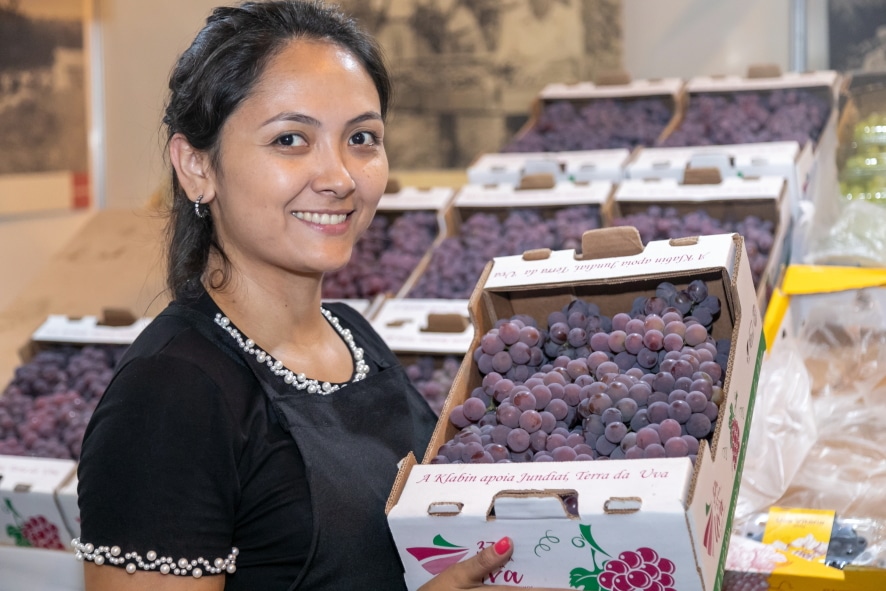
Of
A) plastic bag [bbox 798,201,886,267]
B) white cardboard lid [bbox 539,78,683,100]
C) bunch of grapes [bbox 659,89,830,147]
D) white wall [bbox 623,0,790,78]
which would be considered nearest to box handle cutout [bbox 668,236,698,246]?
plastic bag [bbox 798,201,886,267]

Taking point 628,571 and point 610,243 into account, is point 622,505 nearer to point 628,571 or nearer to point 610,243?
point 628,571

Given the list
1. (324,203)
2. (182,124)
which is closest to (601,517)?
(324,203)

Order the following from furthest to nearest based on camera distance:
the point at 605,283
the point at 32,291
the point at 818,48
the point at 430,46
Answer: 1. the point at 430,46
2. the point at 818,48
3. the point at 32,291
4. the point at 605,283

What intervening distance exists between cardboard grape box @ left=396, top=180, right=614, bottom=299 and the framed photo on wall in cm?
187

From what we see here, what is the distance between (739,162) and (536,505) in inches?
84.2

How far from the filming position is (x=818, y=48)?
4.30m

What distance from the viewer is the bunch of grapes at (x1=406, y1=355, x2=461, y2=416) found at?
2.36 meters

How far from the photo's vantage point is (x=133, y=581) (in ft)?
3.47

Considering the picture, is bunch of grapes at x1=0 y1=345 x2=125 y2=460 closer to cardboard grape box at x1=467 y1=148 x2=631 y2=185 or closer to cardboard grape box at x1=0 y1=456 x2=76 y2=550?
cardboard grape box at x1=0 y1=456 x2=76 y2=550

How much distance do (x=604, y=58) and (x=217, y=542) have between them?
400 centimetres

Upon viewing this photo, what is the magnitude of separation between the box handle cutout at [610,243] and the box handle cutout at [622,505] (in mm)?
496

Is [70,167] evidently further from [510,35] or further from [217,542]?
[217,542]

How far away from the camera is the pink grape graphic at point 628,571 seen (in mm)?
→ 1013

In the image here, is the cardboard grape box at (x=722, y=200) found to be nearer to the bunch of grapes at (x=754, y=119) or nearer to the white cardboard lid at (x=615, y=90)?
the bunch of grapes at (x=754, y=119)
